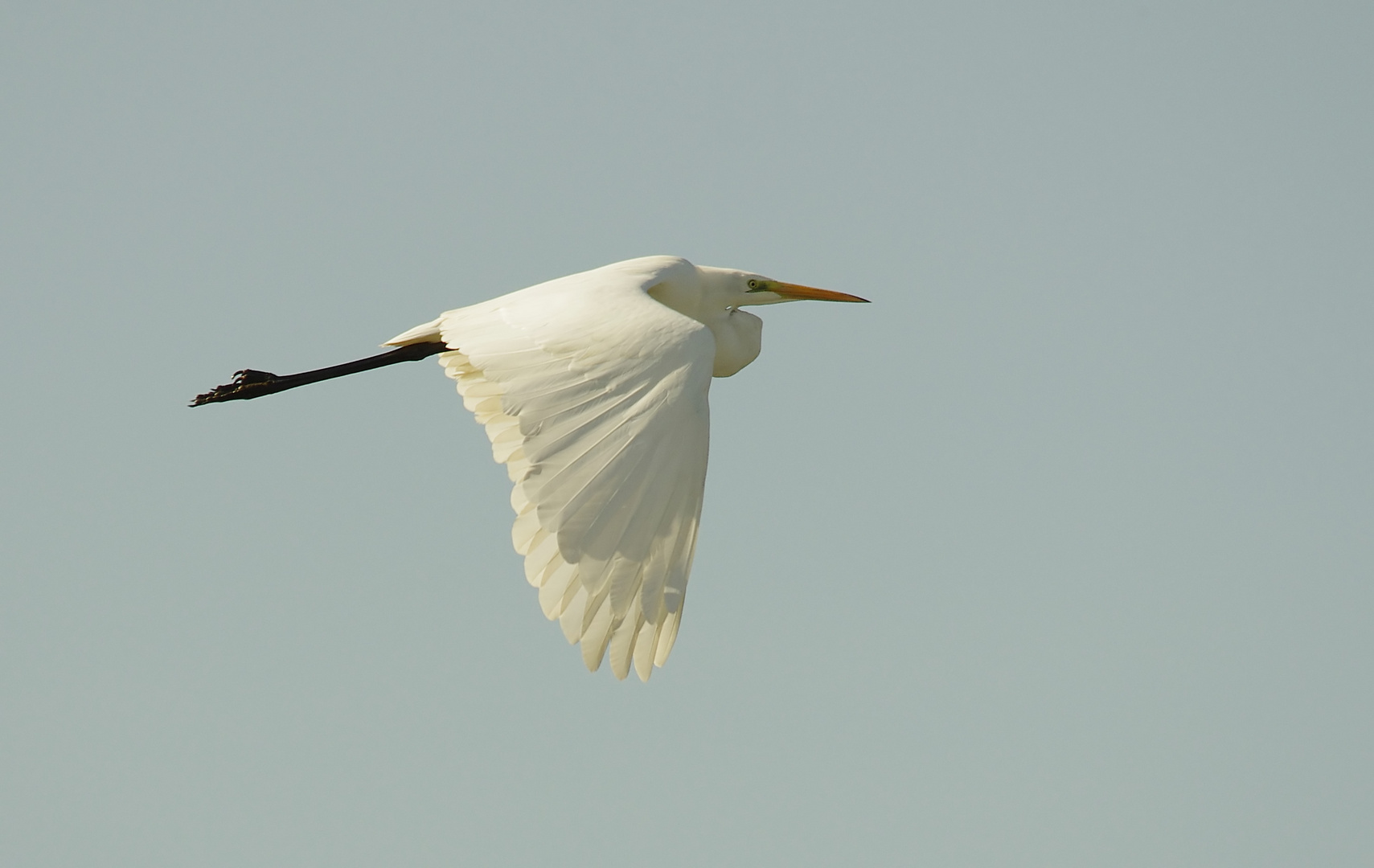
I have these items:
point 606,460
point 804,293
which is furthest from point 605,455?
point 804,293

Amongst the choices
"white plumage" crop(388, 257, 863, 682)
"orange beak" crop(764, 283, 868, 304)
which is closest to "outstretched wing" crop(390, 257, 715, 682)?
"white plumage" crop(388, 257, 863, 682)

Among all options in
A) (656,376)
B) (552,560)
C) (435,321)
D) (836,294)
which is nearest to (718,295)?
(836,294)

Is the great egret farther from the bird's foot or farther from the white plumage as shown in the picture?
the bird's foot

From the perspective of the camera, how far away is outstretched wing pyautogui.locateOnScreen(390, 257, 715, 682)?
20.9 feet

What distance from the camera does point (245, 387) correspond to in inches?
411

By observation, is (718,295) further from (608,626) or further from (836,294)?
(608,626)

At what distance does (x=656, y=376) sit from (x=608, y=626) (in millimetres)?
1189

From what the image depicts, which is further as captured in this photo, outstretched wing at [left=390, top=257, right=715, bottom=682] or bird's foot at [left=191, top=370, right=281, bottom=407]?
bird's foot at [left=191, top=370, right=281, bottom=407]

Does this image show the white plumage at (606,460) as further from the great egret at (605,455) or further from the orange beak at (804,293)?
the orange beak at (804,293)

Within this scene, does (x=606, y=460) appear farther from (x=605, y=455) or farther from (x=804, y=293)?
(x=804, y=293)

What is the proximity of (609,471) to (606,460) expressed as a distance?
56mm

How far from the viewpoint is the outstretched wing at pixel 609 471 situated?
636cm

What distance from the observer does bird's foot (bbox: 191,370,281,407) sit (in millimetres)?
10430

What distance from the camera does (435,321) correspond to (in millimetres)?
8688
